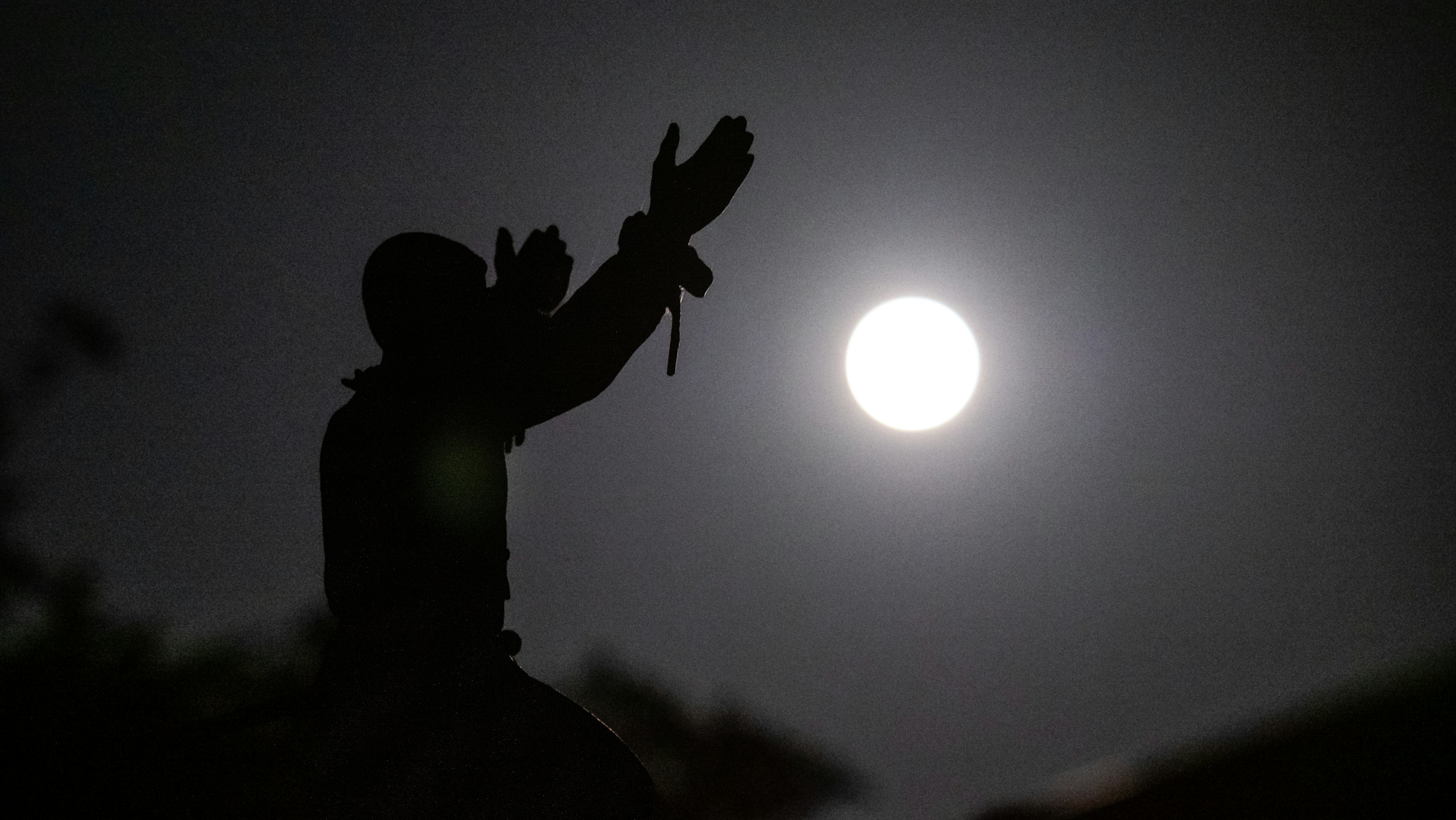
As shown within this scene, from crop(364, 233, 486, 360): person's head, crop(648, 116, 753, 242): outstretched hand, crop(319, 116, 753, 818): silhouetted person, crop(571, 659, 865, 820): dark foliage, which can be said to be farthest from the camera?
crop(571, 659, 865, 820): dark foliage

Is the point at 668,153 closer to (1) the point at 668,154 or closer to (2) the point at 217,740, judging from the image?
(1) the point at 668,154

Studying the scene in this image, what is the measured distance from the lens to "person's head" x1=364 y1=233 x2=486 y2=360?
249 centimetres

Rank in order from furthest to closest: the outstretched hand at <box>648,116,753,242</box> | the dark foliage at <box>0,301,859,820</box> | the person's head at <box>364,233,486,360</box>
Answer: the dark foliage at <box>0,301,859,820</box>, the outstretched hand at <box>648,116,753,242</box>, the person's head at <box>364,233,486,360</box>

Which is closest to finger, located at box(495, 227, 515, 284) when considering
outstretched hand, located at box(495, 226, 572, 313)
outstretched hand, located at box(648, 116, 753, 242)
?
outstretched hand, located at box(495, 226, 572, 313)

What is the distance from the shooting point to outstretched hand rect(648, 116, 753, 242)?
2691 mm

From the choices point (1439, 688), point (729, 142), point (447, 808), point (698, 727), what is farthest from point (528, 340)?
point (698, 727)

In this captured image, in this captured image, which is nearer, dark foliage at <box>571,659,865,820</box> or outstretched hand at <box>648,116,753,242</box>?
outstretched hand at <box>648,116,753,242</box>

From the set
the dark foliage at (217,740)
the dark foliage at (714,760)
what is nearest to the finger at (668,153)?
the dark foliage at (217,740)

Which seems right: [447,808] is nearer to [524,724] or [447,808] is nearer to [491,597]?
[524,724]

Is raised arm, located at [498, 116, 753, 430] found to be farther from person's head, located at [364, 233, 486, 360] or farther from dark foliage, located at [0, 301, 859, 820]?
dark foliage, located at [0, 301, 859, 820]

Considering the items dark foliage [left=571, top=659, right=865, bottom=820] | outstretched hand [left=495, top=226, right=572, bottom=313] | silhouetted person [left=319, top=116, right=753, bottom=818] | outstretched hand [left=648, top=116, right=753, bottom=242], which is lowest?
dark foliage [left=571, top=659, right=865, bottom=820]

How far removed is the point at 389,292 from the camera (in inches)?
101

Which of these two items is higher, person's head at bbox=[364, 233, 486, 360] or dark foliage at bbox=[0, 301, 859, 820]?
person's head at bbox=[364, 233, 486, 360]

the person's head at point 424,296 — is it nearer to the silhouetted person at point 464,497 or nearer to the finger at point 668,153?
the silhouetted person at point 464,497
